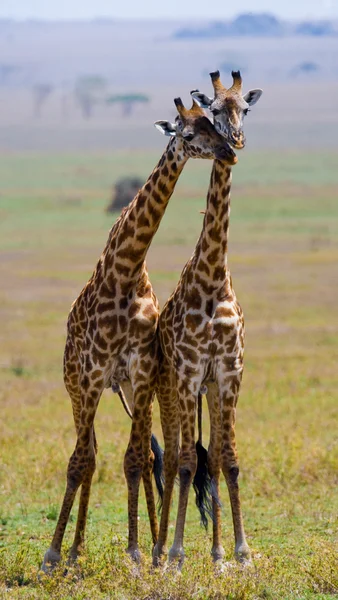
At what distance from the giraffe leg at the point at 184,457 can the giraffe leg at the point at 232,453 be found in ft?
0.69

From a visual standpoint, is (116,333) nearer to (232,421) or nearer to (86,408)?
(86,408)

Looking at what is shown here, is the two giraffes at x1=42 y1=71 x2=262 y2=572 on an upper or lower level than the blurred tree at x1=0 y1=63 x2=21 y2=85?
lower

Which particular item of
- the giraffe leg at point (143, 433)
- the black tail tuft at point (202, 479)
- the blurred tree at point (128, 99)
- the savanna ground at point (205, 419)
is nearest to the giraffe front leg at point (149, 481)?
the giraffe leg at point (143, 433)

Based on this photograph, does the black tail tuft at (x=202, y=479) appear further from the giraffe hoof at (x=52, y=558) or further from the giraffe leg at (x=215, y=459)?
the giraffe hoof at (x=52, y=558)

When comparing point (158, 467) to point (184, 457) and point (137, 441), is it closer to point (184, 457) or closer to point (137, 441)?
point (137, 441)

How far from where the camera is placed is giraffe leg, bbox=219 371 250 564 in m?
7.79

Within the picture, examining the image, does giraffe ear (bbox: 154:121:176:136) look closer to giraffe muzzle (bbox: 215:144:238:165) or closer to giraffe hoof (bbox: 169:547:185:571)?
giraffe muzzle (bbox: 215:144:238:165)

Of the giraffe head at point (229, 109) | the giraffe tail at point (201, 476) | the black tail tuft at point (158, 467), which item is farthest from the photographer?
the black tail tuft at point (158, 467)

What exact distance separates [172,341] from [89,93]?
13513cm

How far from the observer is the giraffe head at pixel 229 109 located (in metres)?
7.46

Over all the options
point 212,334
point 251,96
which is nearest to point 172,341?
point 212,334

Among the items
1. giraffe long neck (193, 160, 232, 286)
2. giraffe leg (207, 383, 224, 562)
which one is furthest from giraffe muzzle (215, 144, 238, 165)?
giraffe leg (207, 383, 224, 562)

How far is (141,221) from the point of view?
8391 mm

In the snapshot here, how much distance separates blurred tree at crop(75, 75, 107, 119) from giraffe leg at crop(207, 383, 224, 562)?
126196 mm
